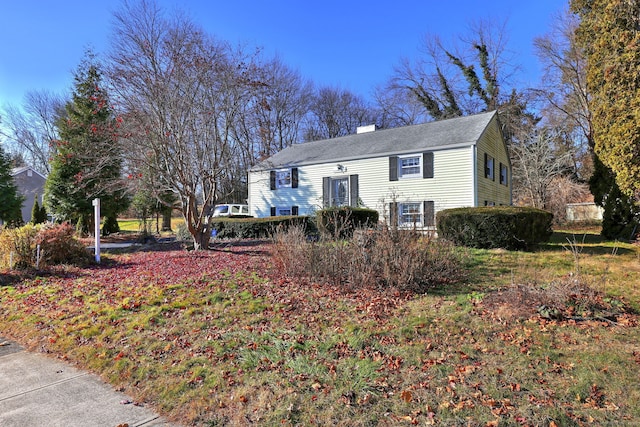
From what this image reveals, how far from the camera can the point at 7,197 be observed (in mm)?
17531

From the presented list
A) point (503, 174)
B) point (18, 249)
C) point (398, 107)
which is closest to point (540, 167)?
point (503, 174)

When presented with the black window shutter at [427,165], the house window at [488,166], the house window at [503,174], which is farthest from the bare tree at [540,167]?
the black window shutter at [427,165]

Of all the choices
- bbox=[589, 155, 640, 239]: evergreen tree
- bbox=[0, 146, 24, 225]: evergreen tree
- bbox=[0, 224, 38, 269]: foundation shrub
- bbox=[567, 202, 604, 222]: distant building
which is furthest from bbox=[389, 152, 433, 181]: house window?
bbox=[0, 146, 24, 225]: evergreen tree

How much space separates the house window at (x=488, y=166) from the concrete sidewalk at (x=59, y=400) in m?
15.9

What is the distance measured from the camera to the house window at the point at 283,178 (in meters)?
19.3

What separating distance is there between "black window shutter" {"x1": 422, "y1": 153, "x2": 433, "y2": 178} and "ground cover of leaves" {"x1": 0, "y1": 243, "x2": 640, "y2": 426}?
1090 centimetres

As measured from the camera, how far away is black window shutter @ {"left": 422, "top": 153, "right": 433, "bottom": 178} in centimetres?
1544

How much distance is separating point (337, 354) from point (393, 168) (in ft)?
45.1

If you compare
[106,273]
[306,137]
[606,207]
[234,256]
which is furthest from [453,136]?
[306,137]

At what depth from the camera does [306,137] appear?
34.3 meters

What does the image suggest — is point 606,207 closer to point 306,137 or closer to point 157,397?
point 157,397

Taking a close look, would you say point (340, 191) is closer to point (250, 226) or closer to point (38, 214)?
point (250, 226)

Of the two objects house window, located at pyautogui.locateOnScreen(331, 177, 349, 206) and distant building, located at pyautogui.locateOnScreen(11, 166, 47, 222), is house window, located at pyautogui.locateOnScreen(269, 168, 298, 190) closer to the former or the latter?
house window, located at pyautogui.locateOnScreen(331, 177, 349, 206)

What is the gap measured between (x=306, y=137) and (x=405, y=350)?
32.1 metres
